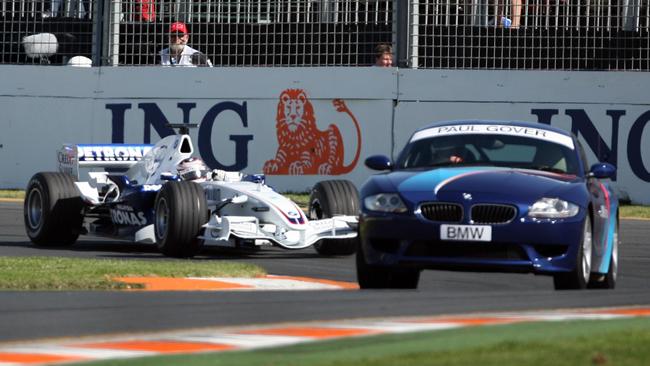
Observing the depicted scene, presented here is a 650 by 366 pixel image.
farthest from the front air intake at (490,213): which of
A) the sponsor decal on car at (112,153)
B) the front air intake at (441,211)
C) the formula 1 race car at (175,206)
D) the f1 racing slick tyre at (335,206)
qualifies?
the sponsor decal on car at (112,153)

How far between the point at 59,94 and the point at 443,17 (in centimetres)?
555

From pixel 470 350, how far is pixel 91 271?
573cm

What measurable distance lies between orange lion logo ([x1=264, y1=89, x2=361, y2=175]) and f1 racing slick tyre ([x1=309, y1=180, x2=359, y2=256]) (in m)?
6.07

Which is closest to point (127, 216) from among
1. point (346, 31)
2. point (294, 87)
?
point (294, 87)

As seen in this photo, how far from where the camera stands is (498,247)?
10555 mm

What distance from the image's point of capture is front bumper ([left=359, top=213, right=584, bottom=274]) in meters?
10.5

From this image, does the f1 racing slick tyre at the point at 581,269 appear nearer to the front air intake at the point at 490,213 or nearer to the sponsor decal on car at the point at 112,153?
the front air intake at the point at 490,213

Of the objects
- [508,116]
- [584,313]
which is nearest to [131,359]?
[584,313]

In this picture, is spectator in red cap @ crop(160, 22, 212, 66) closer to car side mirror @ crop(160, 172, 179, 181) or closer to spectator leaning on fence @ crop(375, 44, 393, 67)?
spectator leaning on fence @ crop(375, 44, 393, 67)

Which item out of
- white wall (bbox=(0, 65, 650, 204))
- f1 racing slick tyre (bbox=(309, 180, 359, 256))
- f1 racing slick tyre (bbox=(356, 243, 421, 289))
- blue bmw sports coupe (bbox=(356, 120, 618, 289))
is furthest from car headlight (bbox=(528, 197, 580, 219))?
white wall (bbox=(0, 65, 650, 204))

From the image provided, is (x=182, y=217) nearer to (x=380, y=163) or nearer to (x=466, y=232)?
(x=380, y=163)

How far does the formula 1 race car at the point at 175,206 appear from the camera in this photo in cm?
1465

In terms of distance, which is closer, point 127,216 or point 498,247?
point 498,247

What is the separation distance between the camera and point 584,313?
891cm
